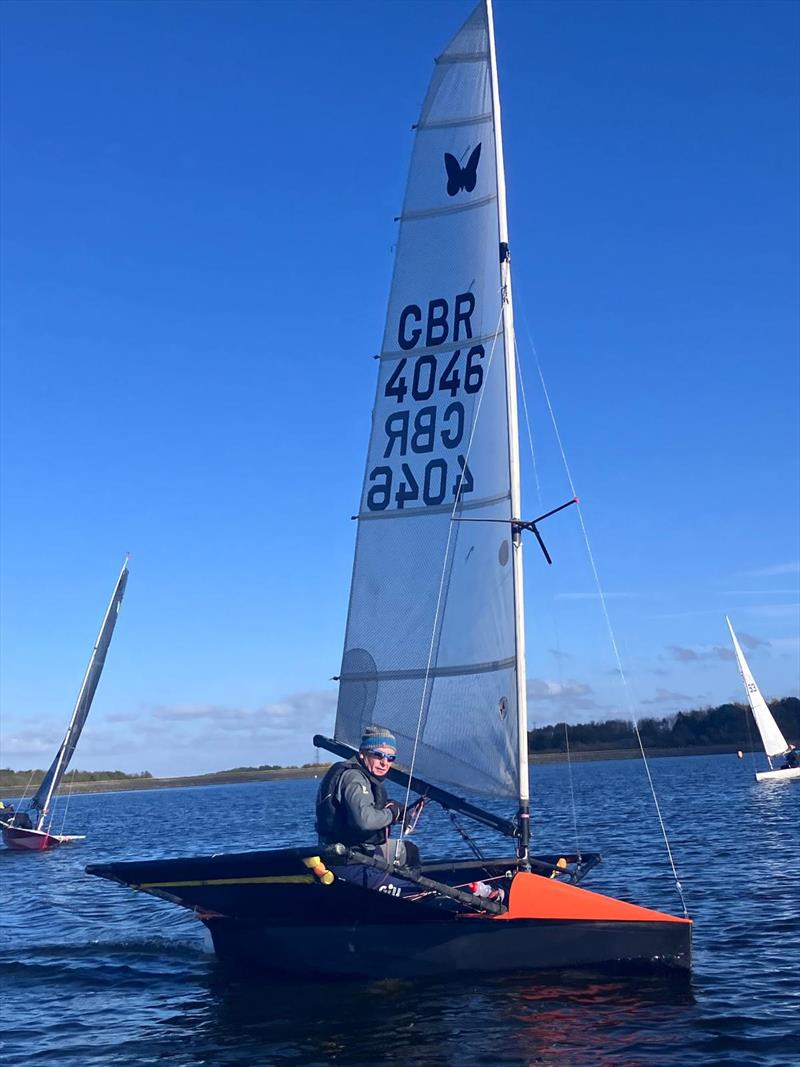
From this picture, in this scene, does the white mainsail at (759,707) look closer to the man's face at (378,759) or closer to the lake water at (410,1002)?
the lake water at (410,1002)

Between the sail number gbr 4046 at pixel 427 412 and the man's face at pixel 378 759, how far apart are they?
129 inches

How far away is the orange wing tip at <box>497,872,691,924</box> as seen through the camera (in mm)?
9930

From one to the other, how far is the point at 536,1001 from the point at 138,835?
2971 centimetres

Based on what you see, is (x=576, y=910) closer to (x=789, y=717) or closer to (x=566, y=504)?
(x=566, y=504)

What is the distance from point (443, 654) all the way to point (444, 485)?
203 cm

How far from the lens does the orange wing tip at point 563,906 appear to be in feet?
32.6

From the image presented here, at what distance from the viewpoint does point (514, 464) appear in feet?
38.3

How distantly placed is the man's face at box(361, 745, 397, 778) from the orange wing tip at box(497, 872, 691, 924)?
1.68 m

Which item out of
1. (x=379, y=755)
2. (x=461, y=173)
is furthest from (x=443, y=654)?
(x=461, y=173)

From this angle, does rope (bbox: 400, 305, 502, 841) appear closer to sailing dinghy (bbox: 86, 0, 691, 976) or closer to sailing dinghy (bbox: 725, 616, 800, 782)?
sailing dinghy (bbox: 86, 0, 691, 976)

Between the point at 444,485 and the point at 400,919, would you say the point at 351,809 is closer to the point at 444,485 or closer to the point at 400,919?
the point at 400,919

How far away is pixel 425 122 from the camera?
1336 centimetres

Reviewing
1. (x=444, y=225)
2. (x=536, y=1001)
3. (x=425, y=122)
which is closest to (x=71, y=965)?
(x=536, y=1001)

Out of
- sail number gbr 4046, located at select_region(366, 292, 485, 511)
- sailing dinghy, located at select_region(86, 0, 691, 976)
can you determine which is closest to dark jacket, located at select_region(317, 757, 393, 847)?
sailing dinghy, located at select_region(86, 0, 691, 976)
